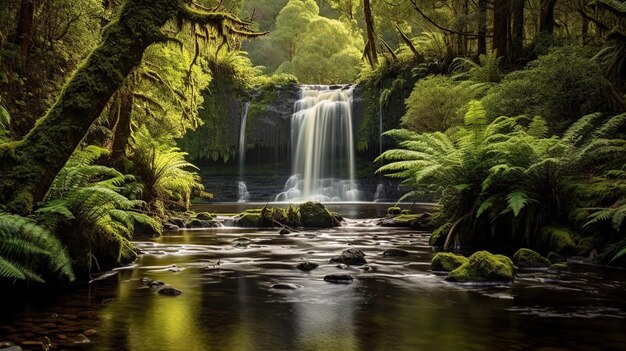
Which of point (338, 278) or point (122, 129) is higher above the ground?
point (122, 129)

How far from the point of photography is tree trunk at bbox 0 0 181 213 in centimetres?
666

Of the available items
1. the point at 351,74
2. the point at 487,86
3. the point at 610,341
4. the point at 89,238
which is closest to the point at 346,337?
the point at 610,341

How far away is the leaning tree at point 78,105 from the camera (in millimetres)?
6660

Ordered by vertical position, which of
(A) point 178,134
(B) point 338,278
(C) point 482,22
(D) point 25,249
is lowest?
(B) point 338,278

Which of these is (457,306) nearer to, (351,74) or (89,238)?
(89,238)

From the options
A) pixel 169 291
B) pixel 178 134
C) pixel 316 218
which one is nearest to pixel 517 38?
pixel 316 218

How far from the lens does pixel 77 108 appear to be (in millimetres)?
7047

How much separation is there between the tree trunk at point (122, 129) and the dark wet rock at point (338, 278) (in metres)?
8.16

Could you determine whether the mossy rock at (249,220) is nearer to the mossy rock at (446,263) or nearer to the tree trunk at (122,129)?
the tree trunk at (122,129)

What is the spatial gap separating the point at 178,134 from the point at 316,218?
4752 mm

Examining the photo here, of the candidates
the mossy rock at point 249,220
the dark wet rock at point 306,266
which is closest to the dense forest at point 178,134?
the mossy rock at point 249,220

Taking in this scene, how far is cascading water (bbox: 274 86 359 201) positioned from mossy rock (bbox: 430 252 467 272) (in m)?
21.8

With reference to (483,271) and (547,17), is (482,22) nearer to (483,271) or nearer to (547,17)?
(547,17)

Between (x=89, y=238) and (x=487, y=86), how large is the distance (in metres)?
12.7
